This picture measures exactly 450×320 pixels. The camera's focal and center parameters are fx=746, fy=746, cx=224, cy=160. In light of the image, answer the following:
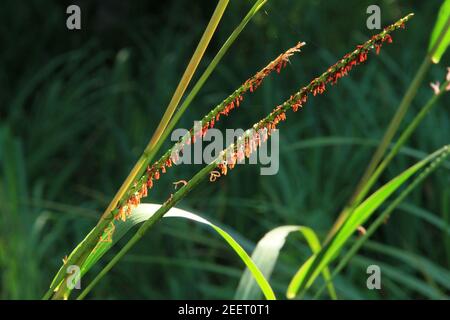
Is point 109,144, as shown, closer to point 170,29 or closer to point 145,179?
point 170,29

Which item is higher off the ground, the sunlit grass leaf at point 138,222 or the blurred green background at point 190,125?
the blurred green background at point 190,125

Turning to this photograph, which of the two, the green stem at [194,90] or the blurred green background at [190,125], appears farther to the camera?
the blurred green background at [190,125]

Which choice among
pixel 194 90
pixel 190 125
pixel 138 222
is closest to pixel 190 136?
pixel 194 90

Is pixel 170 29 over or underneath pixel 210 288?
over

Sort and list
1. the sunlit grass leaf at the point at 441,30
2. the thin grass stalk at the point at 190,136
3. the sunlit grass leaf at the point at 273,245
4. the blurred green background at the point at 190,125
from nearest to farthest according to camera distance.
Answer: the thin grass stalk at the point at 190,136, the sunlit grass leaf at the point at 441,30, the sunlit grass leaf at the point at 273,245, the blurred green background at the point at 190,125

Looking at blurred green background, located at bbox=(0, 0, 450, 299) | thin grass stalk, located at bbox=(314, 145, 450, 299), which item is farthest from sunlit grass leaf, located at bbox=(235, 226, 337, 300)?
blurred green background, located at bbox=(0, 0, 450, 299)

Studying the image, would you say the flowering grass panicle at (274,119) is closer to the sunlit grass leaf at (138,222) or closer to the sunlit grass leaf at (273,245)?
the sunlit grass leaf at (138,222)

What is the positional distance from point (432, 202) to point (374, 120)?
0.34m

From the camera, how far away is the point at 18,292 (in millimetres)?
1646

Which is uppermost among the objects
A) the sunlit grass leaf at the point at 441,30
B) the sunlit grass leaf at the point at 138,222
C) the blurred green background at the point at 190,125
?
the blurred green background at the point at 190,125

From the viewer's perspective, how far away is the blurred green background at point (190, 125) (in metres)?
1.89

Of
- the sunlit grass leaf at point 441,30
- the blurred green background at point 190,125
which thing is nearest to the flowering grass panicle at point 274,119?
the sunlit grass leaf at point 441,30

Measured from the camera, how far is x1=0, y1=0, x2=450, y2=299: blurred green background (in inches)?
74.6
